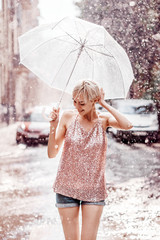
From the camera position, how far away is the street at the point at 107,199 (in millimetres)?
5113

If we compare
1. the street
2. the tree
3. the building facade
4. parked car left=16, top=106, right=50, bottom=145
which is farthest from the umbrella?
the building facade

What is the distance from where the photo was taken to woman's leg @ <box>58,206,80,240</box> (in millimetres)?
2738

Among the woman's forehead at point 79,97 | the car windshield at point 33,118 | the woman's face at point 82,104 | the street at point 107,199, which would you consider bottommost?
the street at point 107,199

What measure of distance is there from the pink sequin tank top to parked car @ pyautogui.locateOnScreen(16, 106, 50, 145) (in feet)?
40.4

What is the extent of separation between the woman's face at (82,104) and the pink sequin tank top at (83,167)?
135mm

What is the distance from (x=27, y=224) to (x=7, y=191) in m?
2.08

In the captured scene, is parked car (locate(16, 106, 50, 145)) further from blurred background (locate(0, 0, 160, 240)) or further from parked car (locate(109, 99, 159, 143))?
parked car (locate(109, 99, 159, 143))

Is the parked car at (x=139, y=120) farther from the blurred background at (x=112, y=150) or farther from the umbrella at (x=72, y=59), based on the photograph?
the umbrella at (x=72, y=59)

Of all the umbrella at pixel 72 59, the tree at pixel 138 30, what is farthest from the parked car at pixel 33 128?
the umbrella at pixel 72 59

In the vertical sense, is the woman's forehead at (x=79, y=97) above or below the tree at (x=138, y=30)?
below

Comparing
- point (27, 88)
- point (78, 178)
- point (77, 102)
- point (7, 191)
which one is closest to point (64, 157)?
point (78, 178)

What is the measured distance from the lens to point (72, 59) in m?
3.24

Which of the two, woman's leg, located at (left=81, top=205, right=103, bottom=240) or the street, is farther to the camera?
the street

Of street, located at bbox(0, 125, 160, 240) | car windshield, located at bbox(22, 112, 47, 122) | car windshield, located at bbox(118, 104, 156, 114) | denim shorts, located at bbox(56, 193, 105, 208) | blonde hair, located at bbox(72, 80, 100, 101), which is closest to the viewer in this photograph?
blonde hair, located at bbox(72, 80, 100, 101)
